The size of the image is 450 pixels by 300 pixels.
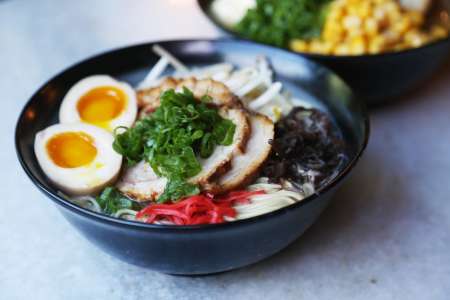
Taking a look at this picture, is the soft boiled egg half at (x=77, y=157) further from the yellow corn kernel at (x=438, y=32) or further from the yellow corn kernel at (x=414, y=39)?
the yellow corn kernel at (x=438, y=32)

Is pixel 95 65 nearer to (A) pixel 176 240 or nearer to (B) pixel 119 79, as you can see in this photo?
(B) pixel 119 79

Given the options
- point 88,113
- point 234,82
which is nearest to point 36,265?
point 88,113

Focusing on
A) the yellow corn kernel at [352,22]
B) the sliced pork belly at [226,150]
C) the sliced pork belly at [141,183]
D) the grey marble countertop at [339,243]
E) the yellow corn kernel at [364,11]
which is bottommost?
the grey marble countertop at [339,243]

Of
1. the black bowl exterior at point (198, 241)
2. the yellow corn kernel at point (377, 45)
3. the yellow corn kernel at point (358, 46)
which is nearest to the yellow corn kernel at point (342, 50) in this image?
the yellow corn kernel at point (358, 46)

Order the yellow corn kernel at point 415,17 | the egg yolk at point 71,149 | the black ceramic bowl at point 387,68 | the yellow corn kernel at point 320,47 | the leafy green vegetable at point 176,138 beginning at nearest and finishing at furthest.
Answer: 1. the leafy green vegetable at point 176,138
2. the egg yolk at point 71,149
3. the black ceramic bowl at point 387,68
4. the yellow corn kernel at point 320,47
5. the yellow corn kernel at point 415,17

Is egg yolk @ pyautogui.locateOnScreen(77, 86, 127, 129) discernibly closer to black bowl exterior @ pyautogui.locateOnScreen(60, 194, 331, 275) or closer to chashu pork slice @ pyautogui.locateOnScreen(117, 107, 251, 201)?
chashu pork slice @ pyautogui.locateOnScreen(117, 107, 251, 201)

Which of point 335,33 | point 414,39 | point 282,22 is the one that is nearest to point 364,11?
point 335,33
